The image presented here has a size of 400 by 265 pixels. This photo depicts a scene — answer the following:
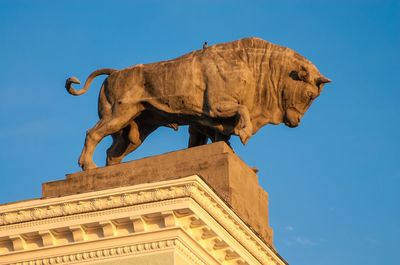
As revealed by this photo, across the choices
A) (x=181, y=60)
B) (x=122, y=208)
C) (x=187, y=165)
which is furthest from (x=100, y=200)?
(x=181, y=60)

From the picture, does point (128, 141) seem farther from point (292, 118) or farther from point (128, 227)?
point (128, 227)

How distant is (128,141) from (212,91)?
9.26 ft

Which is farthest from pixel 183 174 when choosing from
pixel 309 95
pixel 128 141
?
pixel 309 95

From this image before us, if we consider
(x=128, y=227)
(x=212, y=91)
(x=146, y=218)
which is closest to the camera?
(x=146, y=218)

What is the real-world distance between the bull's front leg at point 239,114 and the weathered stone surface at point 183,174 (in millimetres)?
622

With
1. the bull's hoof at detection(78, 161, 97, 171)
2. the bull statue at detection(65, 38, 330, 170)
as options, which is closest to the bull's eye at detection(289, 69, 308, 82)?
the bull statue at detection(65, 38, 330, 170)

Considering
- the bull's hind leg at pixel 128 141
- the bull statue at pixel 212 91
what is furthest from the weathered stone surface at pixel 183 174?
the bull's hind leg at pixel 128 141

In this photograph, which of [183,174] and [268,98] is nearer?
[183,174]

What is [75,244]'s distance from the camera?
1281 inches

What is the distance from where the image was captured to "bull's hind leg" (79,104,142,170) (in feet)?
119

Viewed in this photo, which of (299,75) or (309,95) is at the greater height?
(299,75)

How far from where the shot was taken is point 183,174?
112ft

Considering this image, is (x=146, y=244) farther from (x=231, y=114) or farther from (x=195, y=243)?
(x=231, y=114)

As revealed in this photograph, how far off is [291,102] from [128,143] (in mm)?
4268
